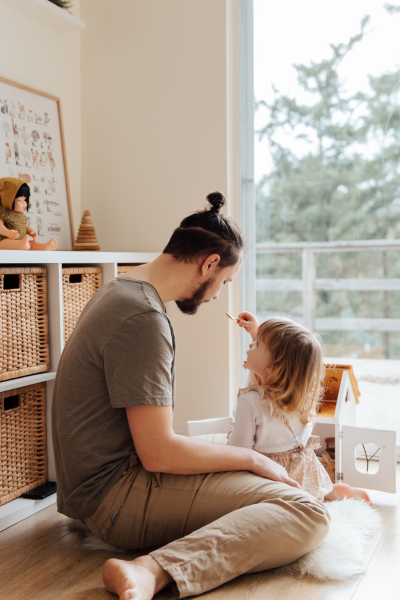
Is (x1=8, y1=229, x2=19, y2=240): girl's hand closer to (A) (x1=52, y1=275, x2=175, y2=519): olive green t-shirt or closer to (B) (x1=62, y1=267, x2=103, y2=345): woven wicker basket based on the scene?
(B) (x1=62, y1=267, x2=103, y2=345): woven wicker basket

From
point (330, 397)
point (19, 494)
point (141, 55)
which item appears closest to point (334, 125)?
point (141, 55)

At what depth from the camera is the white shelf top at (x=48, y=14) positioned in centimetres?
209

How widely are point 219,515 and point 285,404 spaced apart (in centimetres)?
38

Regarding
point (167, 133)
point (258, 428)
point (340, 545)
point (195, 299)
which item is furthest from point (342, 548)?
point (167, 133)

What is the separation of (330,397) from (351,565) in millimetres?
782

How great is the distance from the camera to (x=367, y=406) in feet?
7.72

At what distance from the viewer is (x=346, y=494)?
5.79 ft

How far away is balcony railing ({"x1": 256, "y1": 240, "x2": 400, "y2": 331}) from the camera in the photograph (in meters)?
2.31

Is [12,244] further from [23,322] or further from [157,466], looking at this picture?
[157,466]

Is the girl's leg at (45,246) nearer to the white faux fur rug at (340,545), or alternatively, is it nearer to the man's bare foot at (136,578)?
the white faux fur rug at (340,545)

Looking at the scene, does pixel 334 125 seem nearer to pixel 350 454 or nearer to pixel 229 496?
pixel 350 454

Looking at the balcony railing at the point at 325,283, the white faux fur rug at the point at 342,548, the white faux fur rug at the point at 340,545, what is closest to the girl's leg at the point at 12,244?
the white faux fur rug at the point at 340,545

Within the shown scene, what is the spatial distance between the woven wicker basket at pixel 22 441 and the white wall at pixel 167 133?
0.76 metres

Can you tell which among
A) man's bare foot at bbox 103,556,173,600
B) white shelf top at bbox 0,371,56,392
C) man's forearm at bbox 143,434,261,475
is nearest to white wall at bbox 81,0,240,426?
white shelf top at bbox 0,371,56,392
